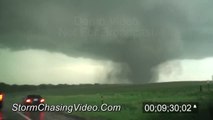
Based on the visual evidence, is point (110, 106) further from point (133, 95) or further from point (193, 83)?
point (193, 83)

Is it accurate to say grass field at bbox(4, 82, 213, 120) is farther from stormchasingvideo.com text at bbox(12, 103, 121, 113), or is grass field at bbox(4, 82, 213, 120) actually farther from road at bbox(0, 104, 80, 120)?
road at bbox(0, 104, 80, 120)

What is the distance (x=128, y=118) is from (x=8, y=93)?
4.01m

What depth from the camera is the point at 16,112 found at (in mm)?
16500

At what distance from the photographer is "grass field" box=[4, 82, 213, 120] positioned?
54.4ft

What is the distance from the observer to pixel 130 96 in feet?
60.0

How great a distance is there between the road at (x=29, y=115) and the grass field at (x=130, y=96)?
379 millimetres

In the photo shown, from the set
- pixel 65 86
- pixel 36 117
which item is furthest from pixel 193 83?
pixel 36 117

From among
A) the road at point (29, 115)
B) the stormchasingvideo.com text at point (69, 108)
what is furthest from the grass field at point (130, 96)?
the road at point (29, 115)

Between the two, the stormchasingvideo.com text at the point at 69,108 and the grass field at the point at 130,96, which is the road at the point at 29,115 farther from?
the grass field at the point at 130,96

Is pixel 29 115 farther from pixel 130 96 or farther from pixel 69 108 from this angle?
pixel 130 96

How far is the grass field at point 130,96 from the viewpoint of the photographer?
16570mm

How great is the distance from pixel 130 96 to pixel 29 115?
3.62m

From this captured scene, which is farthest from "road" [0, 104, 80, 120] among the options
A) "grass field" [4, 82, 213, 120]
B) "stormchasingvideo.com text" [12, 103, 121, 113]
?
"grass field" [4, 82, 213, 120]

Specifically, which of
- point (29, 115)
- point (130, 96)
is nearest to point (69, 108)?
point (29, 115)
